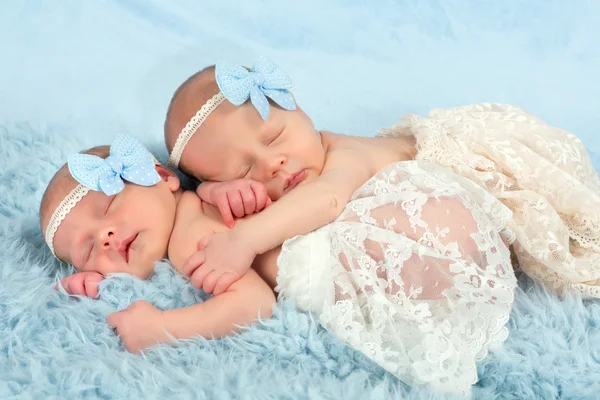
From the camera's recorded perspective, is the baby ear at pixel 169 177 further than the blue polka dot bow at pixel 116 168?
Yes

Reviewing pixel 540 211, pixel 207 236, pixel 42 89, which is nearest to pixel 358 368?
pixel 207 236

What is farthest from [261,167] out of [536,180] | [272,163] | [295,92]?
[295,92]

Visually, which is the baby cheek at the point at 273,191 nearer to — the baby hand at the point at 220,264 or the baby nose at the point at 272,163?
the baby nose at the point at 272,163

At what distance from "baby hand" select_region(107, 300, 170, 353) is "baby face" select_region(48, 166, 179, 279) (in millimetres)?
230

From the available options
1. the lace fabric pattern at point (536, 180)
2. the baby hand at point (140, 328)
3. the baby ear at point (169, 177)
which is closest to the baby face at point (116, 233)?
the baby ear at point (169, 177)

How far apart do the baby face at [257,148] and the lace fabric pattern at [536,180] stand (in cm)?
34

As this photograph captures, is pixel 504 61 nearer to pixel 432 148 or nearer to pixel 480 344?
pixel 432 148

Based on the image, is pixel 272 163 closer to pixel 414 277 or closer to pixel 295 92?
pixel 414 277

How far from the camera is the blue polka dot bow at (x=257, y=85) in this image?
6.09 ft

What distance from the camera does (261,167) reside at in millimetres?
1873

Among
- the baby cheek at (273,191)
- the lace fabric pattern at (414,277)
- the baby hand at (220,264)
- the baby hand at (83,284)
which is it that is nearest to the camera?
the lace fabric pattern at (414,277)

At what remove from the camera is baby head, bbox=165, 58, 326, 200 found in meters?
1.87

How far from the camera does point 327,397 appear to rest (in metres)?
1.35

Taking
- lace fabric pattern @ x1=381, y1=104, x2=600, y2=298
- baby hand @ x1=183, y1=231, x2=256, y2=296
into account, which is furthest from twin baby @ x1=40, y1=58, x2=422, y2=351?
lace fabric pattern @ x1=381, y1=104, x2=600, y2=298
